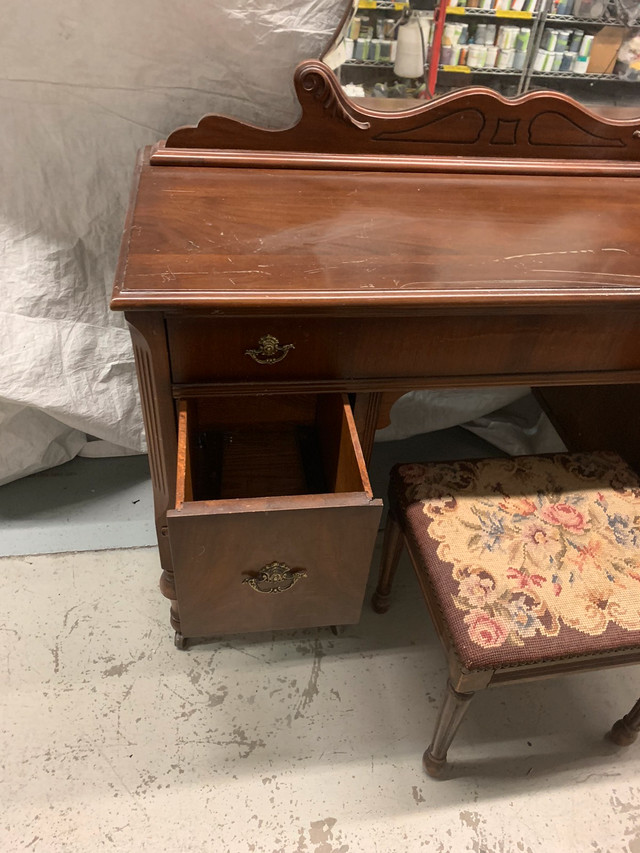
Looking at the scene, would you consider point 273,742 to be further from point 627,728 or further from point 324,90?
point 324,90

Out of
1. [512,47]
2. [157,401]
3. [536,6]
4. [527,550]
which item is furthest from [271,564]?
[536,6]

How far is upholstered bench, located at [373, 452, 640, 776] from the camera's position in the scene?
74cm

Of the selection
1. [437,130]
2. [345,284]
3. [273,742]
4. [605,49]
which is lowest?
[273,742]

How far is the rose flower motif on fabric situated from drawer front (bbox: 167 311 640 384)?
0.64 feet

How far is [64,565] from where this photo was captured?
117 cm

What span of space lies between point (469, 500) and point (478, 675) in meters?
0.24

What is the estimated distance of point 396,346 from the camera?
29.4 inches

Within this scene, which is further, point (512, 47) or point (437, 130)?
point (512, 47)

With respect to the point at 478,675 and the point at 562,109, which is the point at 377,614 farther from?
the point at 562,109

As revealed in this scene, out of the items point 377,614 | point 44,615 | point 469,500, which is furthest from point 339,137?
point 44,615

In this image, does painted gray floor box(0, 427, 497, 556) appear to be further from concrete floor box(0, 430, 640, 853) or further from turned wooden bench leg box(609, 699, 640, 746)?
turned wooden bench leg box(609, 699, 640, 746)

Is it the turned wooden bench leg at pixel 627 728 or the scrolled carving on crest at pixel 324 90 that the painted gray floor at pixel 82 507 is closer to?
the turned wooden bench leg at pixel 627 728

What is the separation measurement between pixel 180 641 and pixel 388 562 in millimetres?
391

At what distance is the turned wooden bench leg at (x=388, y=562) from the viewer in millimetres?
1020
